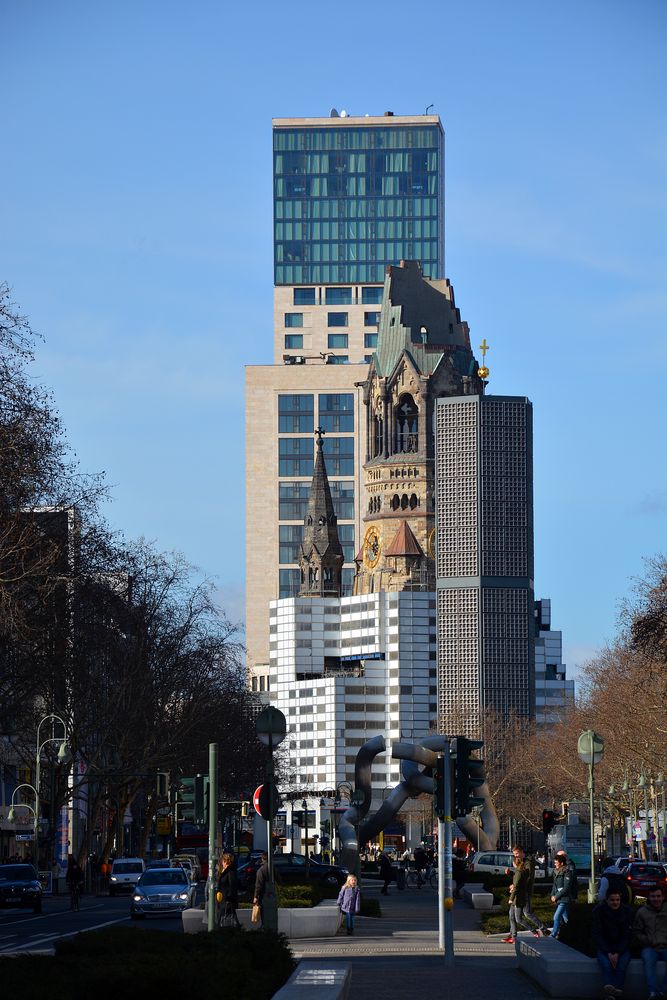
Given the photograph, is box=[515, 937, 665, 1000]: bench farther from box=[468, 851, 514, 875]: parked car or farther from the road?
box=[468, 851, 514, 875]: parked car

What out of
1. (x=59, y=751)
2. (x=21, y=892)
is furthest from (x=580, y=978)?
(x=59, y=751)

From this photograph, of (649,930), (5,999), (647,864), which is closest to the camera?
(5,999)

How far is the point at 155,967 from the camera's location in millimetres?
18484

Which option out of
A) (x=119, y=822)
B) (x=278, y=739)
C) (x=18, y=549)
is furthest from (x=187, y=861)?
(x=278, y=739)

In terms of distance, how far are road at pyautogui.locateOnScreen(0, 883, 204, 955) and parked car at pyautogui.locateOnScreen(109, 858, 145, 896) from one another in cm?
754

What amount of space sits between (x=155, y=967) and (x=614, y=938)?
7.77m

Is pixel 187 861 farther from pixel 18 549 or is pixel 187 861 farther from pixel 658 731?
pixel 18 549

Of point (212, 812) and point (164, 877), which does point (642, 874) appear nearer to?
point (164, 877)

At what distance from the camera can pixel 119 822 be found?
4126 inches

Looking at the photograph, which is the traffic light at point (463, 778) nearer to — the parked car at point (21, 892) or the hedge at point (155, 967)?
the hedge at point (155, 967)

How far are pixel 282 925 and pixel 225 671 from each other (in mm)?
68395

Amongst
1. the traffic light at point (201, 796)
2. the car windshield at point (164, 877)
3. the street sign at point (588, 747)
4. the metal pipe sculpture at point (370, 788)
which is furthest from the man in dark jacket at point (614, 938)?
the metal pipe sculpture at point (370, 788)

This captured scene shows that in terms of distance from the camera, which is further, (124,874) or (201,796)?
(124,874)

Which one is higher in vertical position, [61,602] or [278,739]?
[61,602]
